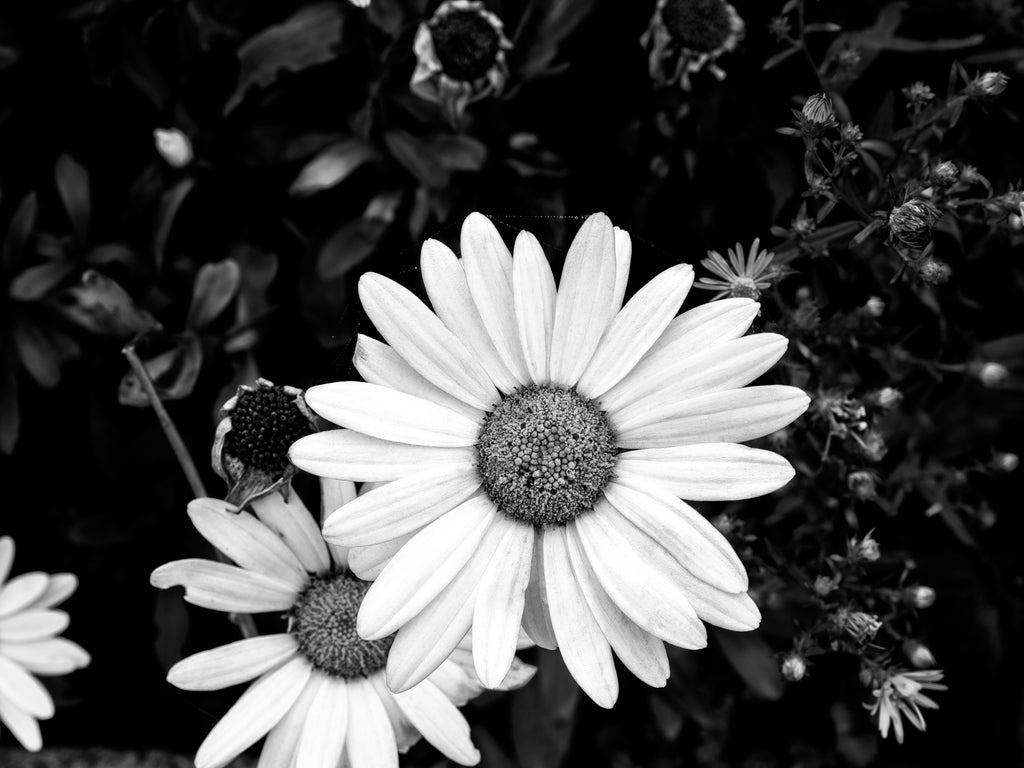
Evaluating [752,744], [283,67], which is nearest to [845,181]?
[283,67]

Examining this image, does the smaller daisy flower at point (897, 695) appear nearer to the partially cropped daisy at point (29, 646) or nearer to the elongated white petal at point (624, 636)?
the elongated white petal at point (624, 636)

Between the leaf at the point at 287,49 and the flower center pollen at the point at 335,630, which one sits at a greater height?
the leaf at the point at 287,49

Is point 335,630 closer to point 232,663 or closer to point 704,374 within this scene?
point 232,663

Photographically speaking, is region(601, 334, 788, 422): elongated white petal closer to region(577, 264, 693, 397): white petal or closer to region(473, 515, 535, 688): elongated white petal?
region(577, 264, 693, 397): white petal

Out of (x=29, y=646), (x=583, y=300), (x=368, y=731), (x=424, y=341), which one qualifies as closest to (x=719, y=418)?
(x=583, y=300)

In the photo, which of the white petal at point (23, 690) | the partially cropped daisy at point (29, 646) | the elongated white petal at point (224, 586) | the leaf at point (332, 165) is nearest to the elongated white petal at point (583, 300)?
the elongated white petal at point (224, 586)

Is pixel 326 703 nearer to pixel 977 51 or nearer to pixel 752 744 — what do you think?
pixel 752 744
